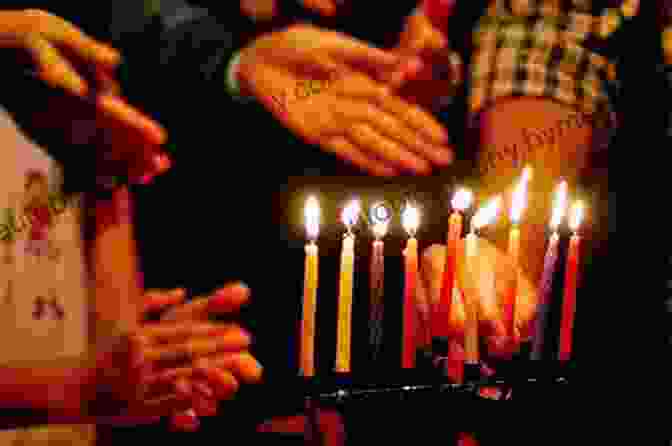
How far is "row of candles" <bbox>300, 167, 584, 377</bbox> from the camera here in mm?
790

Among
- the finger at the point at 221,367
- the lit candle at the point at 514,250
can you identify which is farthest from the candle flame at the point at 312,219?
the finger at the point at 221,367

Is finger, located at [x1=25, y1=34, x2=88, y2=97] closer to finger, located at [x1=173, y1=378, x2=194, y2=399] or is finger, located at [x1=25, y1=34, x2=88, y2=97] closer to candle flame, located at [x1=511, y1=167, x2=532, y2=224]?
finger, located at [x1=173, y1=378, x2=194, y2=399]

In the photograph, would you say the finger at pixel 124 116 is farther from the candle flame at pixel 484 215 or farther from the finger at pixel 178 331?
the candle flame at pixel 484 215

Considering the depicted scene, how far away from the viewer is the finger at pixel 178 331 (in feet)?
4.65

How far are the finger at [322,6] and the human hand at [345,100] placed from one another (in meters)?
0.08

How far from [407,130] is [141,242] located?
767 mm

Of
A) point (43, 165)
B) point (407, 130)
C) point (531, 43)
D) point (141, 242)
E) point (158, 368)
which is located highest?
point (531, 43)

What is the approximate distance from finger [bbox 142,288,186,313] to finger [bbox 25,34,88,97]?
642mm

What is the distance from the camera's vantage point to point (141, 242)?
1.73 metres

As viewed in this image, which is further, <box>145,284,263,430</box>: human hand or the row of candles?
<box>145,284,263,430</box>: human hand

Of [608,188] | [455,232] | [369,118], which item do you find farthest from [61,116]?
[608,188]

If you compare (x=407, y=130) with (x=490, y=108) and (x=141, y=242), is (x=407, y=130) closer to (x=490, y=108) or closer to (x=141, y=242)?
(x=490, y=108)

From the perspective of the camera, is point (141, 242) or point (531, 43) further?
point (141, 242)

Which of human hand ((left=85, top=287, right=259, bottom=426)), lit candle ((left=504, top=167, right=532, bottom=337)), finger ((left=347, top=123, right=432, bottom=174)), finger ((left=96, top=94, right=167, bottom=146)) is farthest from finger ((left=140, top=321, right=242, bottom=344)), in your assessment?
lit candle ((left=504, top=167, right=532, bottom=337))
